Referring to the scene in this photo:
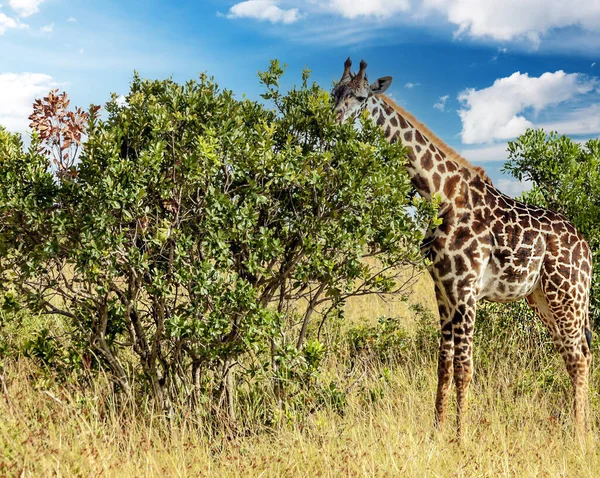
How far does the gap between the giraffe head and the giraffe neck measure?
178 mm

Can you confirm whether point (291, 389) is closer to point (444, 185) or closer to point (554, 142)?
point (444, 185)

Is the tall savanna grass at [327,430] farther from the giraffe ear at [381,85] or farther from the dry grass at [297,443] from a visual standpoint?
the giraffe ear at [381,85]

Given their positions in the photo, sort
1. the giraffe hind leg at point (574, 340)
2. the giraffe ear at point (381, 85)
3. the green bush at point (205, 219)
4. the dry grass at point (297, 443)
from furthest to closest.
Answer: the giraffe hind leg at point (574, 340), the giraffe ear at point (381, 85), the green bush at point (205, 219), the dry grass at point (297, 443)

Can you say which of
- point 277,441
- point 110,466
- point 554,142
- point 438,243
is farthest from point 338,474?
point 554,142

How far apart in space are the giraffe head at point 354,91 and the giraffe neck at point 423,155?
0.59 ft

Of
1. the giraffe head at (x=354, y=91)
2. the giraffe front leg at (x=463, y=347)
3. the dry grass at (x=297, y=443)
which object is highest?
the giraffe head at (x=354, y=91)

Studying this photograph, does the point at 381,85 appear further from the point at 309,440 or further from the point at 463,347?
the point at 309,440

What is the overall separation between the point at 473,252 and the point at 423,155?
4.15 ft

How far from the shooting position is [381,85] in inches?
301

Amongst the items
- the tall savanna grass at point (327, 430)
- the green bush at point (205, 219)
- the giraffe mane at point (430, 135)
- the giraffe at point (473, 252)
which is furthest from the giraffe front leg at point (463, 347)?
the giraffe mane at point (430, 135)

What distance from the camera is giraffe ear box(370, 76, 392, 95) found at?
7.58 m

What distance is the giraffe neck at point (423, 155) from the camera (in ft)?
25.2

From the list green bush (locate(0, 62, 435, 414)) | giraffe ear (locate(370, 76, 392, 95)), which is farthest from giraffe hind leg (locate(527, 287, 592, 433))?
giraffe ear (locate(370, 76, 392, 95))

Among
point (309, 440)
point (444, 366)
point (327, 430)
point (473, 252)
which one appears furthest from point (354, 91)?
point (309, 440)
